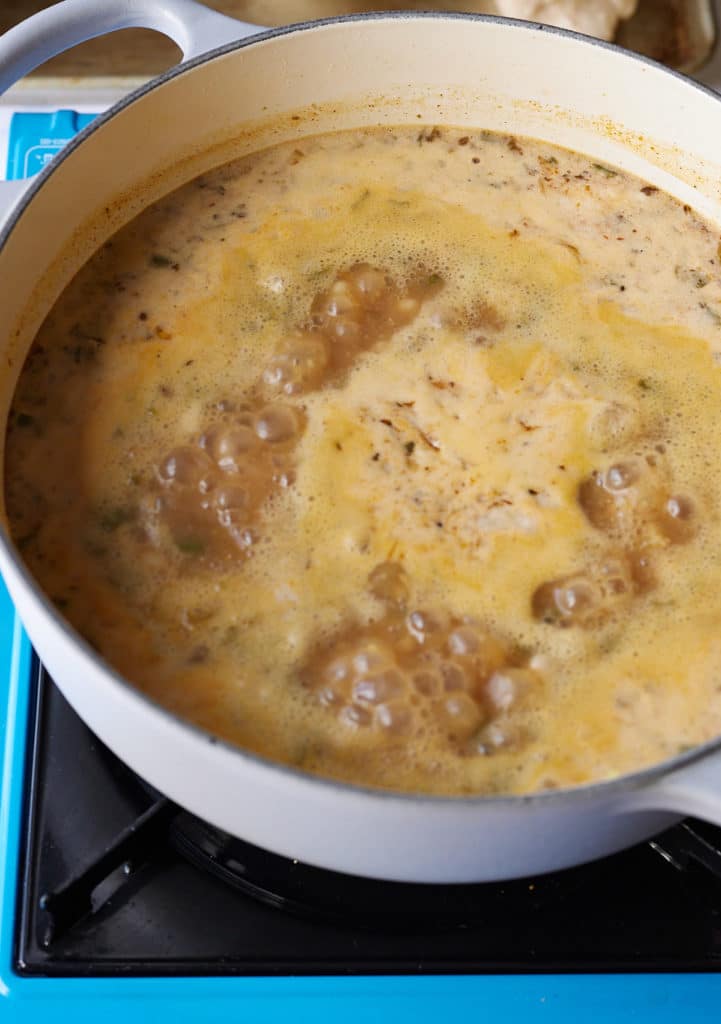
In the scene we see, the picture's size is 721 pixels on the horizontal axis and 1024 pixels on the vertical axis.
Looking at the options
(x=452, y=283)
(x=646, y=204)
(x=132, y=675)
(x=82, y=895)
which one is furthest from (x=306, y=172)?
(x=82, y=895)

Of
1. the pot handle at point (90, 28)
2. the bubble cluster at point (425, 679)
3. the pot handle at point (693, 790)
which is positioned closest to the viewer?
the pot handle at point (693, 790)

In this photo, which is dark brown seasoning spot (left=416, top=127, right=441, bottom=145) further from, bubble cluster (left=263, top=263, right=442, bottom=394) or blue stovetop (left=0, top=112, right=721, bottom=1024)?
blue stovetop (left=0, top=112, right=721, bottom=1024)

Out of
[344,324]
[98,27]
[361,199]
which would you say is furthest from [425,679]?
[98,27]

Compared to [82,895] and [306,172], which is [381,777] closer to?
[82,895]

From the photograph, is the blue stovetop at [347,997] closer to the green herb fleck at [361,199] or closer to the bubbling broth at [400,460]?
the bubbling broth at [400,460]

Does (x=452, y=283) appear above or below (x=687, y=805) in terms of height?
above

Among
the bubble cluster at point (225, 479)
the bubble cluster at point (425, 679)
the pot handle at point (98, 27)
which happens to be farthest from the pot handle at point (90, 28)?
the bubble cluster at point (425, 679)

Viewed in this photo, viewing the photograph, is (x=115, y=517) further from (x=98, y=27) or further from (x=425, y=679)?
(x=98, y=27)
